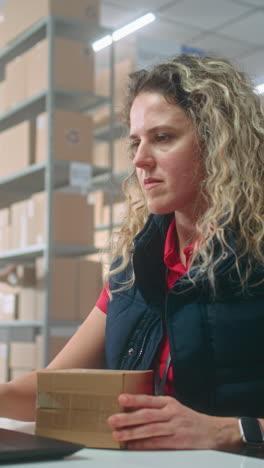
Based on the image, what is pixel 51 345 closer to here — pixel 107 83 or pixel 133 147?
pixel 107 83

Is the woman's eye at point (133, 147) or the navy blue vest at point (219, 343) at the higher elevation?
the woman's eye at point (133, 147)

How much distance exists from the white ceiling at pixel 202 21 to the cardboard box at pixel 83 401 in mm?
4631

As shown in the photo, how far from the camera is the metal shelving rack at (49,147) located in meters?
3.57

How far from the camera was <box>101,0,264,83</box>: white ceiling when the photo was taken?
538 centimetres

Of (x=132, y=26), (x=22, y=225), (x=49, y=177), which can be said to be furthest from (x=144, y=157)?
(x=132, y=26)

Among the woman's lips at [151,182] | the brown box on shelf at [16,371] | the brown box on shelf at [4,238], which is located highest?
the brown box on shelf at [4,238]

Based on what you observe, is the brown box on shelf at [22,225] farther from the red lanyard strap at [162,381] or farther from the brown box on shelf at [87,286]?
→ the red lanyard strap at [162,381]

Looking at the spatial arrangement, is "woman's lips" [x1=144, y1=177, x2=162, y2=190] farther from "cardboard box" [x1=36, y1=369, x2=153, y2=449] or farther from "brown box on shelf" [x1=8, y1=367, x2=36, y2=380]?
"brown box on shelf" [x1=8, y1=367, x2=36, y2=380]

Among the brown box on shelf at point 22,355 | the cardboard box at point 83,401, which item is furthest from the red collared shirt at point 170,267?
the brown box on shelf at point 22,355

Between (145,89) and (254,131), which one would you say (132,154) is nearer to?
(145,89)

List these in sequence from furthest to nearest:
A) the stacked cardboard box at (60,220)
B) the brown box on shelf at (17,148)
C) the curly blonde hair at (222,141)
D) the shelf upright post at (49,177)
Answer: the brown box on shelf at (17,148) < the stacked cardboard box at (60,220) < the shelf upright post at (49,177) < the curly blonde hair at (222,141)

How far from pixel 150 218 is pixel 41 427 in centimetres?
62

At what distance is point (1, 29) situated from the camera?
4.23 metres

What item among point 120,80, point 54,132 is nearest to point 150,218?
point 54,132
